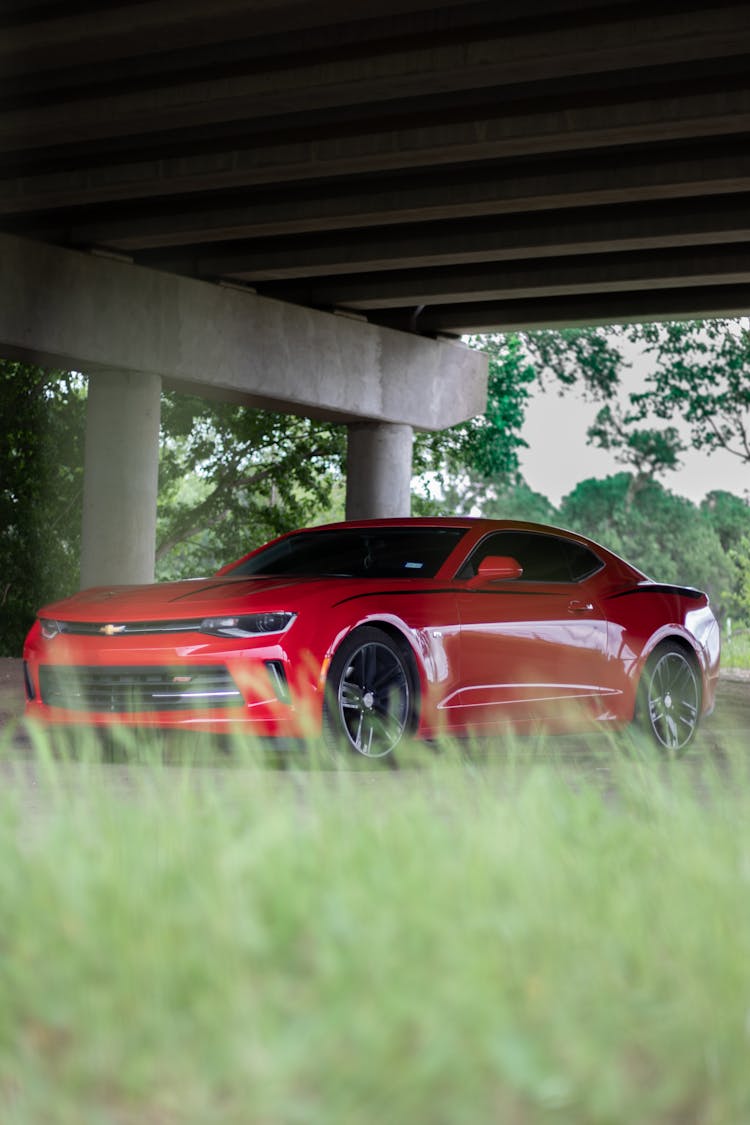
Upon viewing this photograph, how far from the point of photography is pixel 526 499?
227ft

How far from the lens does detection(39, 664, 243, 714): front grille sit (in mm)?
8102

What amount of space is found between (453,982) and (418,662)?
541cm

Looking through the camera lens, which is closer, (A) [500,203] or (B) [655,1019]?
(B) [655,1019]

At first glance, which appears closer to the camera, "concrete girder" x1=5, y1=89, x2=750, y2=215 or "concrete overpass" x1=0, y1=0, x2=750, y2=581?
"concrete overpass" x1=0, y1=0, x2=750, y2=581

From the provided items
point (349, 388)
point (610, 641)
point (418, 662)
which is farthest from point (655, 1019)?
point (349, 388)

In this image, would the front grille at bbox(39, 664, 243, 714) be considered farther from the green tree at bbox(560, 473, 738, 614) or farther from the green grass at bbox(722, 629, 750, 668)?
the green tree at bbox(560, 473, 738, 614)

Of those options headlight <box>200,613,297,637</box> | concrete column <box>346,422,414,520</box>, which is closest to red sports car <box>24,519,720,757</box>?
headlight <box>200,613,297,637</box>

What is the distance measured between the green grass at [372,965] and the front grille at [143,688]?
3481 mm

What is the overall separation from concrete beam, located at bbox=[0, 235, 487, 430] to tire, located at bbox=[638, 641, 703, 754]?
408 inches

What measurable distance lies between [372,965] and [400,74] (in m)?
10.7

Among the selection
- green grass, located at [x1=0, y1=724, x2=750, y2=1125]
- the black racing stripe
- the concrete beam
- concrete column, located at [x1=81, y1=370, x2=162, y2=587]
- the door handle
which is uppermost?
the concrete beam

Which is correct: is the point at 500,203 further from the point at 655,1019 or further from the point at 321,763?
the point at 655,1019

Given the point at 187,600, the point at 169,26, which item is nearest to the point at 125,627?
the point at 187,600

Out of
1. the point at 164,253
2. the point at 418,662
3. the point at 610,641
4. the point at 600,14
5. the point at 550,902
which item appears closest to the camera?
the point at 550,902
